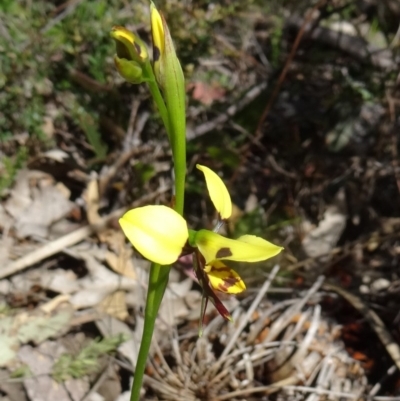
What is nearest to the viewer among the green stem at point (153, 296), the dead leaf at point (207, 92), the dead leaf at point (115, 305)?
the green stem at point (153, 296)

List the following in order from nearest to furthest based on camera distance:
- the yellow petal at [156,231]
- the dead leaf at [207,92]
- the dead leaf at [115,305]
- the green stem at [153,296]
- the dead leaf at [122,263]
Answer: the yellow petal at [156,231] < the green stem at [153,296] < the dead leaf at [115,305] < the dead leaf at [122,263] < the dead leaf at [207,92]

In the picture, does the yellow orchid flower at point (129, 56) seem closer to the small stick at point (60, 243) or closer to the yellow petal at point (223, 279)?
the yellow petal at point (223, 279)

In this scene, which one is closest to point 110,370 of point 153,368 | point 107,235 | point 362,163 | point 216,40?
point 153,368

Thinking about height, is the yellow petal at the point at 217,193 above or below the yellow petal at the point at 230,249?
above

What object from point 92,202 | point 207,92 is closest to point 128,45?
point 92,202

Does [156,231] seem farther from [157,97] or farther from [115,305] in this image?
[115,305]

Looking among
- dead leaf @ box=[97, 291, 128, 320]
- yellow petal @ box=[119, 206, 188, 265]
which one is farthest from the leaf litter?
yellow petal @ box=[119, 206, 188, 265]

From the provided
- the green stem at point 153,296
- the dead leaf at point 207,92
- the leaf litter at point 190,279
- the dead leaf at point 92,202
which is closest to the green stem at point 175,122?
the green stem at point 153,296

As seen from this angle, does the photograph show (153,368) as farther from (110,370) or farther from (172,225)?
(172,225)
